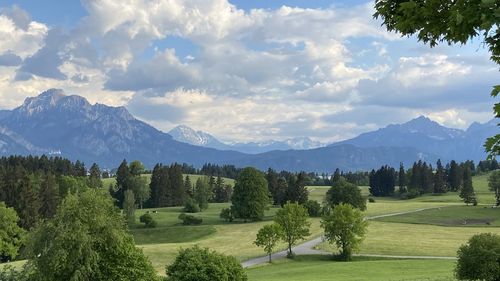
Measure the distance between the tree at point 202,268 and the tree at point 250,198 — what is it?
254 ft

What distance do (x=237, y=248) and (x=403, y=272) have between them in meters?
35.8

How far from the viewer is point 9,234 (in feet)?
298

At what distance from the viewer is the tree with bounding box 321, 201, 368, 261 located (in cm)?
7581

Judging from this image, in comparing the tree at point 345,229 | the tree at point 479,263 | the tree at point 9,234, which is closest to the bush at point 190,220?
the tree at point 9,234

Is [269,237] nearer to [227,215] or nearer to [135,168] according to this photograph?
[227,215]

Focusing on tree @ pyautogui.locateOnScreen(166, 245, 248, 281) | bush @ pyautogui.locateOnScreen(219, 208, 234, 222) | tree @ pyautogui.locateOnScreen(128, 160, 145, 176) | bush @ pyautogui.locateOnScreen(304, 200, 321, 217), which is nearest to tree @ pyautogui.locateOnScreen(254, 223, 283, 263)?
tree @ pyautogui.locateOnScreen(166, 245, 248, 281)

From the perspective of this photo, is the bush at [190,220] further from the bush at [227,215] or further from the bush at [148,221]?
the bush at [148,221]

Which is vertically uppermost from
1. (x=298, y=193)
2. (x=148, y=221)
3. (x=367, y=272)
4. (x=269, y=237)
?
(x=298, y=193)

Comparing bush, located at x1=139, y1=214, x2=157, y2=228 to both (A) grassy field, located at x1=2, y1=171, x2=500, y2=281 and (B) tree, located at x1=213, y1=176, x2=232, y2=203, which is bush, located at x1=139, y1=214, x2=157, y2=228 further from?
(B) tree, located at x1=213, y1=176, x2=232, y2=203

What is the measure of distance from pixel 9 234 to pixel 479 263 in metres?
79.4

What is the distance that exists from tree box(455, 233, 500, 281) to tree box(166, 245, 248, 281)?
62.6ft

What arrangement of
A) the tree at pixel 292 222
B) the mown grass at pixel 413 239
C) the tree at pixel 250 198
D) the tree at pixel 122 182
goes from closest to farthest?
the mown grass at pixel 413 239, the tree at pixel 292 222, the tree at pixel 250 198, the tree at pixel 122 182

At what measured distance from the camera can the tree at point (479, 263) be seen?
4219cm

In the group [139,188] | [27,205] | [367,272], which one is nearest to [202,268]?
[367,272]
